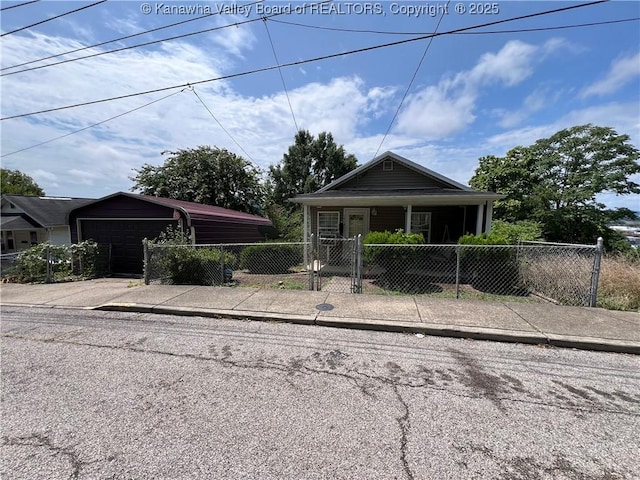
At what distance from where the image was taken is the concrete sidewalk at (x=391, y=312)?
13.3ft

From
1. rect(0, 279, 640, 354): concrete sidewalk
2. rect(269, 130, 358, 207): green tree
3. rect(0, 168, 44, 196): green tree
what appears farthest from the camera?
rect(0, 168, 44, 196): green tree

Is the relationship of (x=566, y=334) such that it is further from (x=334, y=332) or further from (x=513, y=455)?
(x=334, y=332)

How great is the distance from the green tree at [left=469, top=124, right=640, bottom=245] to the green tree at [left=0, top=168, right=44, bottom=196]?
50.0m

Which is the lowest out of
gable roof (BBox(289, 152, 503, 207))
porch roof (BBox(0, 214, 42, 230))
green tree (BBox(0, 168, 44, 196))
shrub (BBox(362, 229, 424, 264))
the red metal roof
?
shrub (BBox(362, 229, 424, 264))

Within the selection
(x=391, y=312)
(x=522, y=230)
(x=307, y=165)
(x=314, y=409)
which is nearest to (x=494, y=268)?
(x=391, y=312)

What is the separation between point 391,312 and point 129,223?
391 inches

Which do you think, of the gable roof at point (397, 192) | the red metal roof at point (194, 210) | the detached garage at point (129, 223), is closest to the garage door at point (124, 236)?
the detached garage at point (129, 223)

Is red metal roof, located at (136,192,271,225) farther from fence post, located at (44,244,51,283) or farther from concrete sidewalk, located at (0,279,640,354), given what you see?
concrete sidewalk, located at (0,279,640,354)

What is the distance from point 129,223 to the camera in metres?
10.4

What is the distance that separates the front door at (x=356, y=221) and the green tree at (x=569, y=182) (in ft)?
34.3

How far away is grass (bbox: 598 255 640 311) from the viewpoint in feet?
17.3

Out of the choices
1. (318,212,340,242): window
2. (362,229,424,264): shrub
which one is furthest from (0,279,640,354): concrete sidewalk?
(318,212,340,242): window

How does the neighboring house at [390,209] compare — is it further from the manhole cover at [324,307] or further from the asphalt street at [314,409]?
the asphalt street at [314,409]

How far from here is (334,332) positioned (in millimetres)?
4426
